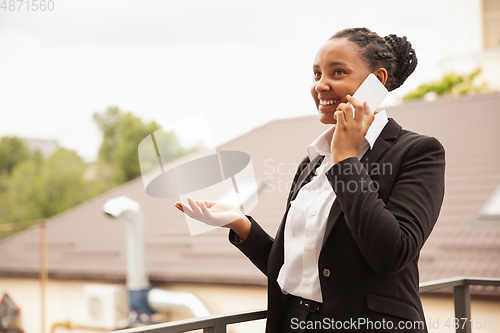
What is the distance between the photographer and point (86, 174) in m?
25.9

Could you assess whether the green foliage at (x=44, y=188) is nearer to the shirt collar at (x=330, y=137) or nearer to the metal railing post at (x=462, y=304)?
the metal railing post at (x=462, y=304)

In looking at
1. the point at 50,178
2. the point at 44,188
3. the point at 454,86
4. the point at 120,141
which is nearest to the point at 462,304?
the point at 454,86

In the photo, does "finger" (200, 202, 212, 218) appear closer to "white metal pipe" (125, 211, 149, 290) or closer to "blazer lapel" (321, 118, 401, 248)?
"blazer lapel" (321, 118, 401, 248)

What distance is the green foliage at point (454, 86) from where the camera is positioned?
1190cm

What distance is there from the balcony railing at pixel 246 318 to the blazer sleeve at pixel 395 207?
383mm

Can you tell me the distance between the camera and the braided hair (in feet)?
3.11

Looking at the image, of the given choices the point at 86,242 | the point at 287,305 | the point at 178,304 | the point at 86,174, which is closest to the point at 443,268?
the point at 178,304

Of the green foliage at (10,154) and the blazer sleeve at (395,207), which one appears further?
the green foliage at (10,154)

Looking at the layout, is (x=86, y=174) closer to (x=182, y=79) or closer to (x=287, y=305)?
(x=182, y=79)

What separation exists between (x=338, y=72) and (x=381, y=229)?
0.31m

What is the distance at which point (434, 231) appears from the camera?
653cm

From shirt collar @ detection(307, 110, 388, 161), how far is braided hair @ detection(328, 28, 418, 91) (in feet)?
0.28

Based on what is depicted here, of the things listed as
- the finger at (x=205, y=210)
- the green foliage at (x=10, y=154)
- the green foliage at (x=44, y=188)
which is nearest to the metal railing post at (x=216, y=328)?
the finger at (x=205, y=210)

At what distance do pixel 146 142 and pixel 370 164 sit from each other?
0.44 metres
